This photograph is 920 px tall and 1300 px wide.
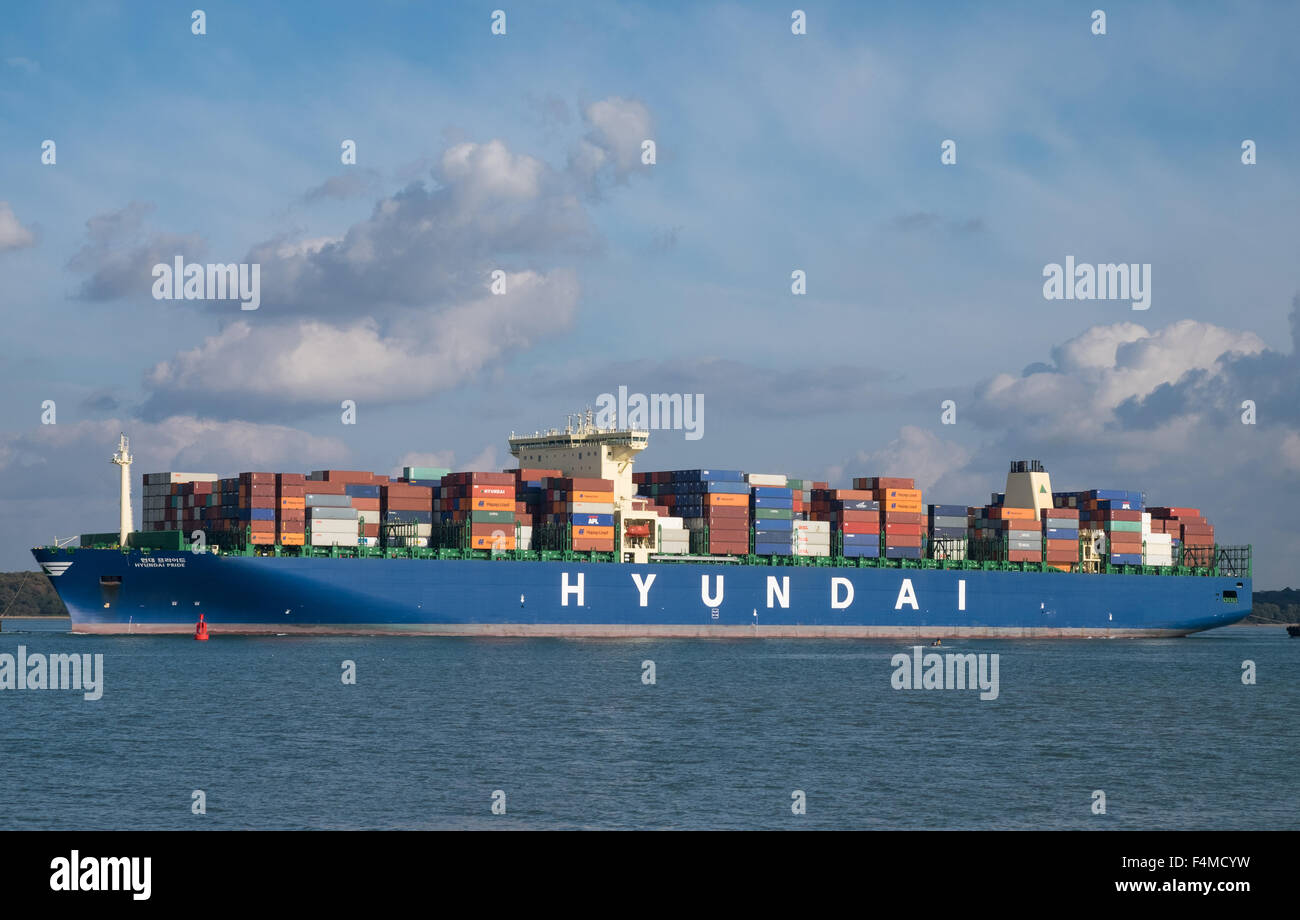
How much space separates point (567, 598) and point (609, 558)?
4.11 m

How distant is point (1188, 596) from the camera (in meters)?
A: 98.9

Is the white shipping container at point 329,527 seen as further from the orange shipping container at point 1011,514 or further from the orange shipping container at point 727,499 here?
the orange shipping container at point 1011,514

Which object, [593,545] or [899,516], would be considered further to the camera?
[899,516]

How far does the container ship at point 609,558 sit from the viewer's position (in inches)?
2726

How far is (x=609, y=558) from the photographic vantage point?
255 feet

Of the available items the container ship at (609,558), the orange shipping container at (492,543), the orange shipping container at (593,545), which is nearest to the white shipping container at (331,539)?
the container ship at (609,558)

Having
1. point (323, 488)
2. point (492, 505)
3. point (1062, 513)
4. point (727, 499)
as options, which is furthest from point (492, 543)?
point (1062, 513)

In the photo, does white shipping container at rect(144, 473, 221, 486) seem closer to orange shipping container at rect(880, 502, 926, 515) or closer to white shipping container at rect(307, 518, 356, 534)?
white shipping container at rect(307, 518, 356, 534)

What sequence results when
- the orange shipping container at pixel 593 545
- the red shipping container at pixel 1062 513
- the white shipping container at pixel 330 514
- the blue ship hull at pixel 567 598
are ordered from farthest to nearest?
the red shipping container at pixel 1062 513 → the orange shipping container at pixel 593 545 → the white shipping container at pixel 330 514 → the blue ship hull at pixel 567 598

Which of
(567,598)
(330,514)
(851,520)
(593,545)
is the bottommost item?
(567,598)

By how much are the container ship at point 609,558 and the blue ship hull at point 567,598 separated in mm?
117

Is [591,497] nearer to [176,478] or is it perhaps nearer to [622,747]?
[176,478]

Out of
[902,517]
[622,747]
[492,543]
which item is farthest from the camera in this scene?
[902,517]
